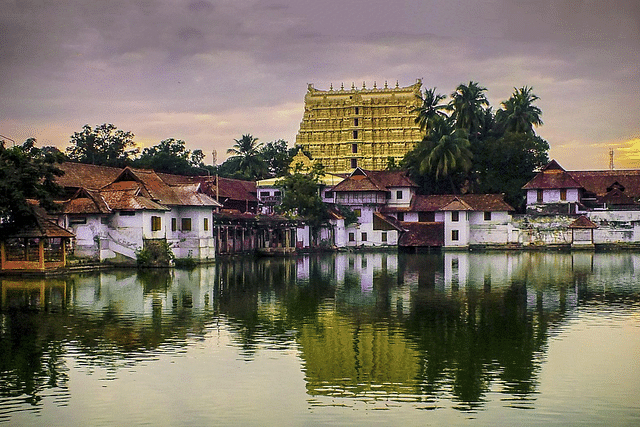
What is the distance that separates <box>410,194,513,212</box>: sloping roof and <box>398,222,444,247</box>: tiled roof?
1.35 m

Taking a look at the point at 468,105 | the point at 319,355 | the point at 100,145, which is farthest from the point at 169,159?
the point at 319,355

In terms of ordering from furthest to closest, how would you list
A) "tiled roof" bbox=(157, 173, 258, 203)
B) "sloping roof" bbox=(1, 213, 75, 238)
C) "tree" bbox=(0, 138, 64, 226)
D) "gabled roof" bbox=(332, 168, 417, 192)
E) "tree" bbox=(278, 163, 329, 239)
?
1. "gabled roof" bbox=(332, 168, 417, 192)
2. "tree" bbox=(278, 163, 329, 239)
3. "tiled roof" bbox=(157, 173, 258, 203)
4. "sloping roof" bbox=(1, 213, 75, 238)
5. "tree" bbox=(0, 138, 64, 226)

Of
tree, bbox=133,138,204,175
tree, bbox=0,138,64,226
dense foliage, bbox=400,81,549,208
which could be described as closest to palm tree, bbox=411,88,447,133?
dense foliage, bbox=400,81,549,208

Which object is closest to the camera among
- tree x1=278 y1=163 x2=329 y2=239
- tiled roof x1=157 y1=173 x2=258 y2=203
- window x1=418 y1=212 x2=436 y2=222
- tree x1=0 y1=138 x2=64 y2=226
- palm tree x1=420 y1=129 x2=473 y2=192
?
tree x1=0 y1=138 x2=64 y2=226

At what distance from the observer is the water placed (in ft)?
43.3

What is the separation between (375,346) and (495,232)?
52824 mm

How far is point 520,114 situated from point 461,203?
1574 centimetres

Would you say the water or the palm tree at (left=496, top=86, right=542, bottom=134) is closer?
the water

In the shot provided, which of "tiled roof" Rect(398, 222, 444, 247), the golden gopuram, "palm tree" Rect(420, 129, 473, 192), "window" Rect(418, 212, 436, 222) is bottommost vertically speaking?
"tiled roof" Rect(398, 222, 444, 247)

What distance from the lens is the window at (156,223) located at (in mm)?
43781

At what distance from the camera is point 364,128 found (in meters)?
91.5

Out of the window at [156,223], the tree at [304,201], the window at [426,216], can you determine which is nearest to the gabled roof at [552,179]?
the window at [426,216]

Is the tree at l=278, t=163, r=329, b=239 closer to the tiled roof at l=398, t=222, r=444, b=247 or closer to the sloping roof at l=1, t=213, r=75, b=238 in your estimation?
the tiled roof at l=398, t=222, r=444, b=247

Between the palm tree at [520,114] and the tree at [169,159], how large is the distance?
30741mm
